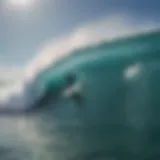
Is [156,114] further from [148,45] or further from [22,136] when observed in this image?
[22,136]

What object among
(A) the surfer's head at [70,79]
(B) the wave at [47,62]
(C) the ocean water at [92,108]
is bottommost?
A: (C) the ocean water at [92,108]

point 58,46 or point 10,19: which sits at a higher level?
point 10,19

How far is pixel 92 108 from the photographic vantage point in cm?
185

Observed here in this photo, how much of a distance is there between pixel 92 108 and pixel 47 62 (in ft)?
1.20

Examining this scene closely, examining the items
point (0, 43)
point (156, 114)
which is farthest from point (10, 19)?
point (156, 114)

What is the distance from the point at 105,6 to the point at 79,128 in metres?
0.69

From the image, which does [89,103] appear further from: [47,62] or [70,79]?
[47,62]

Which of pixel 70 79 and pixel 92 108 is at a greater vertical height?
pixel 70 79

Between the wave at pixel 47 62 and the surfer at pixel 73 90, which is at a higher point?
the wave at pixel 47 62

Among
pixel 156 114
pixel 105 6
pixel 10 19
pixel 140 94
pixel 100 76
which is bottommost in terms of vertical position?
pixel 156 114

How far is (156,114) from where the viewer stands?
1.80m

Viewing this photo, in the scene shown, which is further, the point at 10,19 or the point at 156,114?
the point at 10,19

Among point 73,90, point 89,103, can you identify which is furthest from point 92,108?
point 73,90

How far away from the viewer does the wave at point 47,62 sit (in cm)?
190
